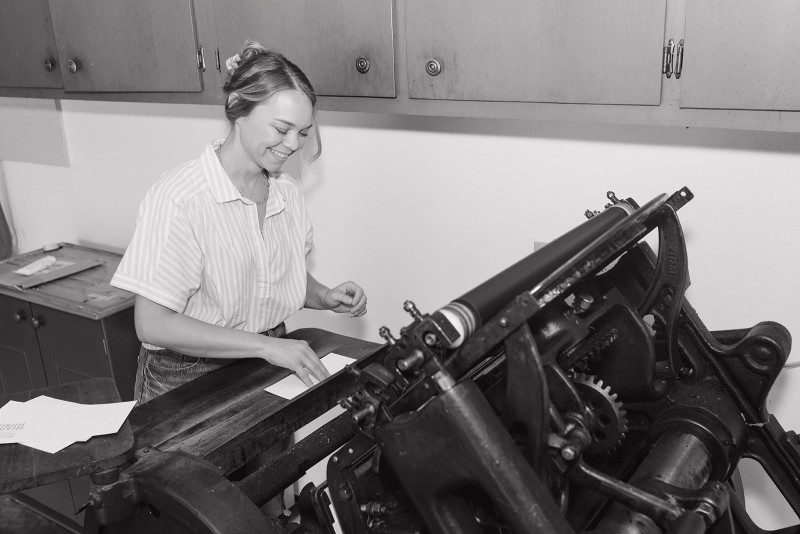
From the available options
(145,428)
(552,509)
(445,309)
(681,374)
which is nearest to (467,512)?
(552,509)

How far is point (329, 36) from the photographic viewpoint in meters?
1.96

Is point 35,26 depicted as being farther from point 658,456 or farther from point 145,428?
point 658,456

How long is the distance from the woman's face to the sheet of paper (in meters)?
0.53

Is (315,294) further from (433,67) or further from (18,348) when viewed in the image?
(18,348)

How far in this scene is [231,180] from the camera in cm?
196

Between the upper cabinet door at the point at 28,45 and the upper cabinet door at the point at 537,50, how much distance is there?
149 cm

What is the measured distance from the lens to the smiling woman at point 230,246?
1812 mm

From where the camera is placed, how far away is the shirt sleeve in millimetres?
1802

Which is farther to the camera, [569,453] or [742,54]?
[742,54]

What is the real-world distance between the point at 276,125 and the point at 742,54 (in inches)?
41.4

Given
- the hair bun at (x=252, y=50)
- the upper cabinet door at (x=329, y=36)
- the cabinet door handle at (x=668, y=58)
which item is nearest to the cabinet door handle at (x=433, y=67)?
the upper cabinet door at (x=329, y=36)

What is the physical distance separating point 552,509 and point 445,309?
0.26 m

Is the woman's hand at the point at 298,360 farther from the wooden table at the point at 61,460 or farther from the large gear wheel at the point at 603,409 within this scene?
the large gear wheel at the point at 603,409

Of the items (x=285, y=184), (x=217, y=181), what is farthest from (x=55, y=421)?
(x=285, y=184)
